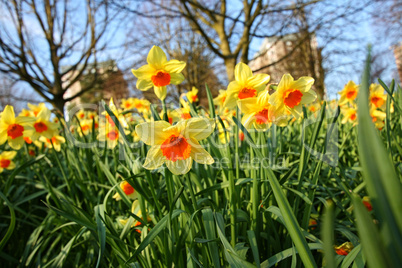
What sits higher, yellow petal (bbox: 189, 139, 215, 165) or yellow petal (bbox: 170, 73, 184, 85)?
yellow petal (bbox: 170, 73, 184, 85)

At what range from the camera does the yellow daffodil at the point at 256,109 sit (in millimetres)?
1078

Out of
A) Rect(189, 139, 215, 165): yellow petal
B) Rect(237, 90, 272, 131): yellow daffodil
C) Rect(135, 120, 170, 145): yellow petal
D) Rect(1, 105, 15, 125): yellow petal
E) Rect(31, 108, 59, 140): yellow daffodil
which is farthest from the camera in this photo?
Rect(31, 108, 59, 140): yellow daffodil

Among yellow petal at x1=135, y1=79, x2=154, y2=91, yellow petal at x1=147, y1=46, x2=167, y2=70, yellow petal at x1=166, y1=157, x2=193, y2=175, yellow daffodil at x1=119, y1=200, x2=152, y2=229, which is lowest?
yellow daffodil at x1=119, y1=200, x2=152, y2=229

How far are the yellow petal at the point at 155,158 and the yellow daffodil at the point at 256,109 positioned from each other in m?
0.38

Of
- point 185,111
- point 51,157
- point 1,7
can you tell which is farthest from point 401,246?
point 1,7

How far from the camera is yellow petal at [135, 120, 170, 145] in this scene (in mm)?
857

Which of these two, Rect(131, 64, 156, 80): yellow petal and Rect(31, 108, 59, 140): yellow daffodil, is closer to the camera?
Rect(131, 64, 156, 80): yellow petal

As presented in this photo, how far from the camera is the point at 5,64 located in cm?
604

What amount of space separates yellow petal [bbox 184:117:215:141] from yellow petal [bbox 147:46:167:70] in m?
0.45

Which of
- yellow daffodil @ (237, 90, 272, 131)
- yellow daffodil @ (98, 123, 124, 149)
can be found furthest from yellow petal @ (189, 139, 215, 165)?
yellow daffodil @ (98, 123, 124, 149)

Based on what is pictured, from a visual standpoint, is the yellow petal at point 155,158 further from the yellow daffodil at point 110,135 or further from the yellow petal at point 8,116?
the yellow petal at point 8,116

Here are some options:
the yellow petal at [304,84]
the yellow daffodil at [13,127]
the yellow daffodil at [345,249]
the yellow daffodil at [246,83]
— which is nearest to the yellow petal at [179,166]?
the yellow daffodil at [246,83]

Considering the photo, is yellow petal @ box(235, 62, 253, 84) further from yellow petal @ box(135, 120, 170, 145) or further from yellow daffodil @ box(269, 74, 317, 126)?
yellow petal @ box(135, 120, 170, 145)

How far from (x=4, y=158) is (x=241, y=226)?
75.4 inches
